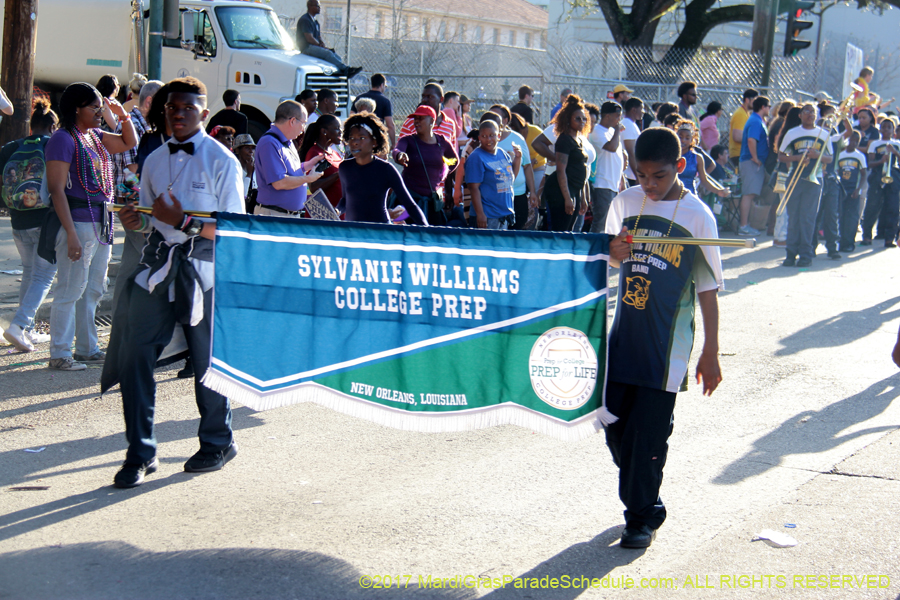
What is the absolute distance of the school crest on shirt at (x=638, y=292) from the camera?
4020 mm

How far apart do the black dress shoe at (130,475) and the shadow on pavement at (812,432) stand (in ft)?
9.99

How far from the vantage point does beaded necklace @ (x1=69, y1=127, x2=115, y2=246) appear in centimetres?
646

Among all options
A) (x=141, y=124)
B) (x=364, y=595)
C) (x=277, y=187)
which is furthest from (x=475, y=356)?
(x=141, y=124)

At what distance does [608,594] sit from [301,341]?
1.77 m

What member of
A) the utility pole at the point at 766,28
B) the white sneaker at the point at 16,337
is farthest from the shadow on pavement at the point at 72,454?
the utility pole at the point at 766,28

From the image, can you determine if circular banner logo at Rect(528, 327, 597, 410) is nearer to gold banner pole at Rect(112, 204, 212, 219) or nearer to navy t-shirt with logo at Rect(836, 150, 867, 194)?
gold banner pole at Rect(112, 204, 212, 219)

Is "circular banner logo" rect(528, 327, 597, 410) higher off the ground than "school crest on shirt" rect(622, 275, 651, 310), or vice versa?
"school crest on shirt" rect(622, 275, 651, 310)

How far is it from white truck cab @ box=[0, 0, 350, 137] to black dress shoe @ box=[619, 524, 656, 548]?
1281 cm

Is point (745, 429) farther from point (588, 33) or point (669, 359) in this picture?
point (588, 33)

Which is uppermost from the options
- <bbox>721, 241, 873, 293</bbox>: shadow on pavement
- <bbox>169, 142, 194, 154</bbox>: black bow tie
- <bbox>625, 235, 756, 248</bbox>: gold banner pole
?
<bbox>169, 142, 194, 154</bbox>: black bow tie

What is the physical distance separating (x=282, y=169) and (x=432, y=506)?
125 inches

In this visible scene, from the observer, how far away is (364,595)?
3621mm

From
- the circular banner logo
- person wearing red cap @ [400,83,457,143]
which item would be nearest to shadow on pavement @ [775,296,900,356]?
person wearing red cap @ [400,83,457,143]

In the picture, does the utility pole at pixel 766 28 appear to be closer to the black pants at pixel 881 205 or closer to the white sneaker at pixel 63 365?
the black pants at pixel 881 205
